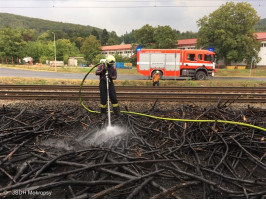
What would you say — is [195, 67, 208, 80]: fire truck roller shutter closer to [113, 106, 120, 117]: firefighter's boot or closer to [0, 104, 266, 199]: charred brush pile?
[0, 104, 266, 199]: charred brush pile

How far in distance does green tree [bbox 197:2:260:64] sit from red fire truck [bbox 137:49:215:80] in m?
22.0

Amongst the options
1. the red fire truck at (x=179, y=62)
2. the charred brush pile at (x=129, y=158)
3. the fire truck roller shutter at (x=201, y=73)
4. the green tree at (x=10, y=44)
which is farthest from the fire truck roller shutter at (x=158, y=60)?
the green tree at (x=10, y=44)

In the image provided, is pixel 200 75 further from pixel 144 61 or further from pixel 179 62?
pixel 144 61

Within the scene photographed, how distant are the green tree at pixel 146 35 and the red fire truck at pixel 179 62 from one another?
2981cm

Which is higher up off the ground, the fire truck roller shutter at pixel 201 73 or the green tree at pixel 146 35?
the green tree at pixel 146 35

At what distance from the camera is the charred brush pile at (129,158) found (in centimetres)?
226

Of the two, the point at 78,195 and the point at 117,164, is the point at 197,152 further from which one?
the point at 78,195

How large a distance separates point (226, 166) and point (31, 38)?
4819 inches

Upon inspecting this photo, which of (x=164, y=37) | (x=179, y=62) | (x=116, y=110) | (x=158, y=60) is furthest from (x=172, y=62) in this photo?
(x=164, y=37)

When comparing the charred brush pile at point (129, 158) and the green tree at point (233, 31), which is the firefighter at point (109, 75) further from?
the green tree at point (233, 31)

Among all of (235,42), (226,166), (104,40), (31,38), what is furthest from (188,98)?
(31,38)

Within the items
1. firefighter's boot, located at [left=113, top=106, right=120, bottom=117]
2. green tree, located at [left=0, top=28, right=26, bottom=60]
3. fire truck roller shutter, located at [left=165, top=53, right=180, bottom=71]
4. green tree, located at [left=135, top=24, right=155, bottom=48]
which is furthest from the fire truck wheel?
green tree, located at [left=0, top=28, right=26, bottom=60]

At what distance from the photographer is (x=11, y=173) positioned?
261cm

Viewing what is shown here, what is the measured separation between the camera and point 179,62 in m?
16.6
